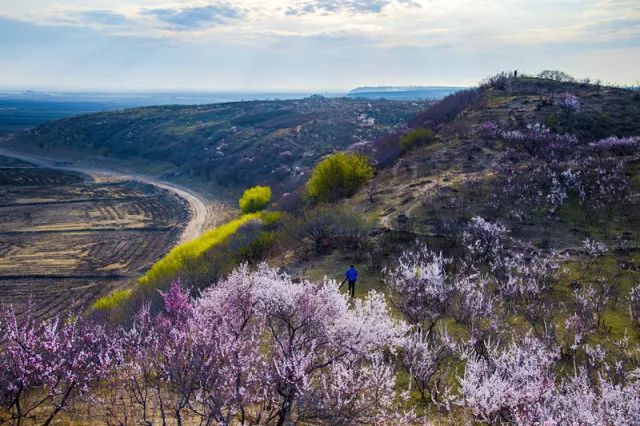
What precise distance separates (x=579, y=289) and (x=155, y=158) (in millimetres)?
102812

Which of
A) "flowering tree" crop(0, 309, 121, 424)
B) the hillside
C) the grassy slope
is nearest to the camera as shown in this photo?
"flowering tree" crop(0, 309, 121, 424)

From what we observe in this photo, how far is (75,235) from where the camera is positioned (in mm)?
55625

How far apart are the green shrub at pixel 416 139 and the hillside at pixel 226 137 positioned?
15874 millimetres

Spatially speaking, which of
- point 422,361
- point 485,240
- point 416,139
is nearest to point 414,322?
point 422,361

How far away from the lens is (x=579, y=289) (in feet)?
73.7

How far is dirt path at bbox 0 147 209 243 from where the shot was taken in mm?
60922

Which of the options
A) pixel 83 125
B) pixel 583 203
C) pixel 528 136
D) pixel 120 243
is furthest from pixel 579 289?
pixel 83 125

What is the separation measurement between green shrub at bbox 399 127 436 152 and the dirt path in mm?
27730

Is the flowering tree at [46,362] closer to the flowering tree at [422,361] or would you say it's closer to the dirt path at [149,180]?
the flowering tree at [422,361]

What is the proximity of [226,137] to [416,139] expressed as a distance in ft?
223

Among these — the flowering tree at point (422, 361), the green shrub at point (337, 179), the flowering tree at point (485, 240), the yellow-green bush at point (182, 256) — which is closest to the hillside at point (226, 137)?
the green shrub at point (337, 179)

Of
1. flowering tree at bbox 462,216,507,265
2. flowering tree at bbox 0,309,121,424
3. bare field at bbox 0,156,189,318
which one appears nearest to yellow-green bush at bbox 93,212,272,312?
bare field at bbox 0,156,189,318

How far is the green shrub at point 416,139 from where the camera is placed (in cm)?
5750

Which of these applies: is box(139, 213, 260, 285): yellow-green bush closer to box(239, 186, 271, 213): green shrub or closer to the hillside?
box(239, 186, 271, 213): green shrub
